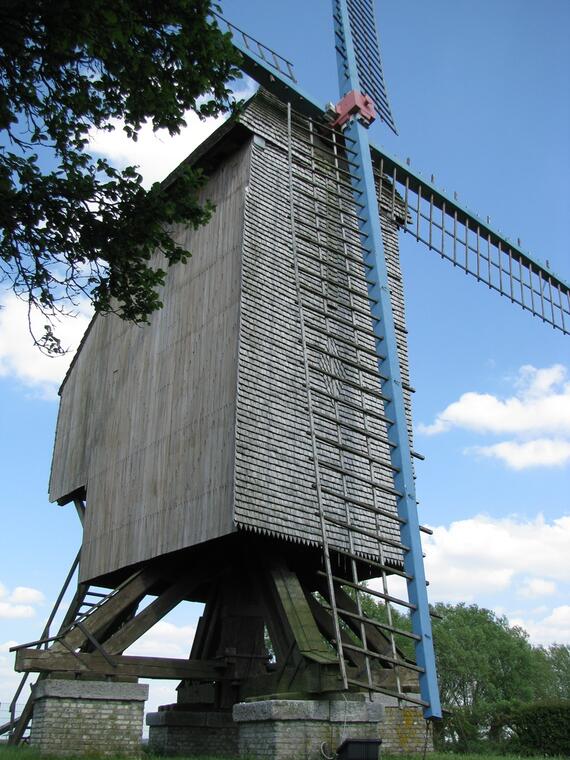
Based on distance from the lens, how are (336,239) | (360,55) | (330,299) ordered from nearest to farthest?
(330,299) < (336,239) < (360,55)

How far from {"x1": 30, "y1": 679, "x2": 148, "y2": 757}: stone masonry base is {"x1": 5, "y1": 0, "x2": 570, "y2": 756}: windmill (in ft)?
1.29

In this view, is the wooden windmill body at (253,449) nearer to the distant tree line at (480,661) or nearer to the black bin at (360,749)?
the black bin at (360,749)

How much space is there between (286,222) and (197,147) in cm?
265

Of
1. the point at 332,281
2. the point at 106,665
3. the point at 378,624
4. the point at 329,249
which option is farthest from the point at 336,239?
the point at 106,665

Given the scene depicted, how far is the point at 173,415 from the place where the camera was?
47.6 ft

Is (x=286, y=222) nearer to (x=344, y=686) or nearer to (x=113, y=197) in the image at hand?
(x=113, y=197)

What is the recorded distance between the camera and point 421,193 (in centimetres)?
1872

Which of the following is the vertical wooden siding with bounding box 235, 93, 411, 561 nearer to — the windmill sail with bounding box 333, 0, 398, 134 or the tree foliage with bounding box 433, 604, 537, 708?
the windmill sail with bounding box 333, 0, 398, 134

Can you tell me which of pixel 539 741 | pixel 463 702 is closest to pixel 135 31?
pixel 539 741

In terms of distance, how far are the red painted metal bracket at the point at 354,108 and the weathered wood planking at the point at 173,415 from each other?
9.13ft

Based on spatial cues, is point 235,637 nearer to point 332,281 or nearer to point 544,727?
point 332,281

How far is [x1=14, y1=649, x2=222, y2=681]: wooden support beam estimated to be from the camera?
12.0 metres

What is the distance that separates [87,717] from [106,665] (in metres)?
0.90

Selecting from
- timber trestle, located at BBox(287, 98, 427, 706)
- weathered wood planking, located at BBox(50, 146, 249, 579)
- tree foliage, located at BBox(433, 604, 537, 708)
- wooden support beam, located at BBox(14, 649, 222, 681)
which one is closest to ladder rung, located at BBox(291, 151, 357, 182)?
timber trestle, located at BBox(287, 98, 427, 706)
